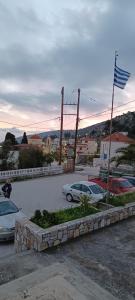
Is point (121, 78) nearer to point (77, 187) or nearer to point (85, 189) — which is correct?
point (85, 189)

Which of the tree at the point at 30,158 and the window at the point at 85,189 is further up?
the tree at the point at 30,158

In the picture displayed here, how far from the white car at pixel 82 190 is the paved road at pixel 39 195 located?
0.55m

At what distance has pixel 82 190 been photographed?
15906 millimetres

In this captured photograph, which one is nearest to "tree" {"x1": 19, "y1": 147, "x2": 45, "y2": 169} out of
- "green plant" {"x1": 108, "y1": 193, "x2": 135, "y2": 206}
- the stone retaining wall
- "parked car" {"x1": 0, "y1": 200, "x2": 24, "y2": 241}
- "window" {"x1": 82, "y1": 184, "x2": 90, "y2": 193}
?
"window" {"x1": 82, "y1": 184, "x2": 90, "y2": 193}

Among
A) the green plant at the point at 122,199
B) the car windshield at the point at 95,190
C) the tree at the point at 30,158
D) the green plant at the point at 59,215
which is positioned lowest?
the car windshield at the point at 95,190

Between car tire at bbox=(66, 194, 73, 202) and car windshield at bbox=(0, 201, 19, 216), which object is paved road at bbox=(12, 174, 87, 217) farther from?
car windshield at bbox=(0, 201, 19, 216)

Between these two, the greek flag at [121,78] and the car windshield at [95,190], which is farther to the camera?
the car windshield at [95,190]

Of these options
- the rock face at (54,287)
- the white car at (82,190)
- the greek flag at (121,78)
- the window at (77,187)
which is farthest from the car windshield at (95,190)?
the rock face at (54,287)

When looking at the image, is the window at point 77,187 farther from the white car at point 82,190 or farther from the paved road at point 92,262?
the paved road at point 92,262

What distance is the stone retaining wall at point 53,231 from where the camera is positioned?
248 inches

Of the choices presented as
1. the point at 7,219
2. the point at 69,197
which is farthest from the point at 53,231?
the point at 69,197

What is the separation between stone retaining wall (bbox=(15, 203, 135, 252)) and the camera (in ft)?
20.6

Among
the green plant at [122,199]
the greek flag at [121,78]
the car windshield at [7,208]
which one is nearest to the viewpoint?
the green plant at [122,199]

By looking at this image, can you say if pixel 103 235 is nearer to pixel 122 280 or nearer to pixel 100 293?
pixel 122 280
